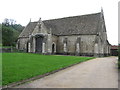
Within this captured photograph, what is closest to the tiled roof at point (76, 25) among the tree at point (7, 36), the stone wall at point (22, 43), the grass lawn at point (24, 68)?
the stone wall at point (22, 43)

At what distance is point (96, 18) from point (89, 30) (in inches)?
177

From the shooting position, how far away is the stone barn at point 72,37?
3612cm

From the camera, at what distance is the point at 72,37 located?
1516 inches

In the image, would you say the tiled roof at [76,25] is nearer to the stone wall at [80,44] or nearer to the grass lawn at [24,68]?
the stone wall at [80,44]

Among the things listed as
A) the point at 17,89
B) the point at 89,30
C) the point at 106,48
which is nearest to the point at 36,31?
the point at 89,30

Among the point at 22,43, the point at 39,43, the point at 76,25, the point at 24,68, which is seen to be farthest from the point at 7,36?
the point at 24,68

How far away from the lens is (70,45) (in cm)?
3891

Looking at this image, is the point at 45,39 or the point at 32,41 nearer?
the point at 45,39

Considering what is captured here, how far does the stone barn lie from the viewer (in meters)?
36.1

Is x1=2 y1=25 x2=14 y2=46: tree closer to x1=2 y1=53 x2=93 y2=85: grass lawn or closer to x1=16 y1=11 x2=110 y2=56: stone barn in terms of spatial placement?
x1=16 y1=11 x2=110 y2=56: stone barn

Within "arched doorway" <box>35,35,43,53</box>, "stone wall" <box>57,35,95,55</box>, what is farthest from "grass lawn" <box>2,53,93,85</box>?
"arched doorway" <box>35,35,43,53</box>

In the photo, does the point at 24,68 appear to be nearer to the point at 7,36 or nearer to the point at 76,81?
the point at 76,81

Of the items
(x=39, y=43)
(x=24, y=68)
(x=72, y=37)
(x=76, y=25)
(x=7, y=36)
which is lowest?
(x=24, y=68)

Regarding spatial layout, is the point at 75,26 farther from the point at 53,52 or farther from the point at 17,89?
the point at 17,89
